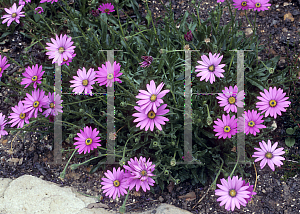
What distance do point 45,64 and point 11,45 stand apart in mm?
862

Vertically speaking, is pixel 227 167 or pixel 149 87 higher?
pixel 149 87

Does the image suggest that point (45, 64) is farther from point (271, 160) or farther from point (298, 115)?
point (298, 115)

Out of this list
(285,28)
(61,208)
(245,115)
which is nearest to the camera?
(245,115)

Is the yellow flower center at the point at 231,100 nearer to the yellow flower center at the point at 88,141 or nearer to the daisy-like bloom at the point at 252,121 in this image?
the daisy-like bloom at the point at 252,121

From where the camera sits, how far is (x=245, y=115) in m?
2.39

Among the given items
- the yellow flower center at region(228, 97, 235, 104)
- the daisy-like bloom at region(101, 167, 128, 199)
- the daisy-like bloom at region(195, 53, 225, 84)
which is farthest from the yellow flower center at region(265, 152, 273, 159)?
the daisy-like bloom at region(101, 167, 128, 199)

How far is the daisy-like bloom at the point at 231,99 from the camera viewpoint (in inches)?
95.9

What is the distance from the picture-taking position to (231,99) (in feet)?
8.11

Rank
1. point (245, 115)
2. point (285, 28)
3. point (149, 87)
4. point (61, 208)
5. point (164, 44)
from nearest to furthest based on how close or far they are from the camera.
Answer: point (149, 87) < point (245, 115) < point (61, 208) < point (164, 44) < point (285, 28)

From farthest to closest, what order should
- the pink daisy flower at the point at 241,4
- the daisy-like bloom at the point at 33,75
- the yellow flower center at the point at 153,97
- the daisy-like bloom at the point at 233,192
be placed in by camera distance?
the pink daisy flower at the point at 241,4
the daisy-like bloom at the point at 33,75
the yellow flower center at the point at 153,97
the daisy-like bloom at the point at 233,192

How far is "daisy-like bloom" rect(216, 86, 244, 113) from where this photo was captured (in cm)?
244

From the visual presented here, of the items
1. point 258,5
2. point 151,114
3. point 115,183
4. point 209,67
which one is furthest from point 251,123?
point 115,183

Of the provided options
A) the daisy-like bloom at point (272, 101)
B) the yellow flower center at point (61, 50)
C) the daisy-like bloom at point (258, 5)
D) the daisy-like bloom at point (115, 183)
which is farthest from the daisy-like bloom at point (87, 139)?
the daisy-like bloom at point (258, 5)

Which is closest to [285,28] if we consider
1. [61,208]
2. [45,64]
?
[45,64]
